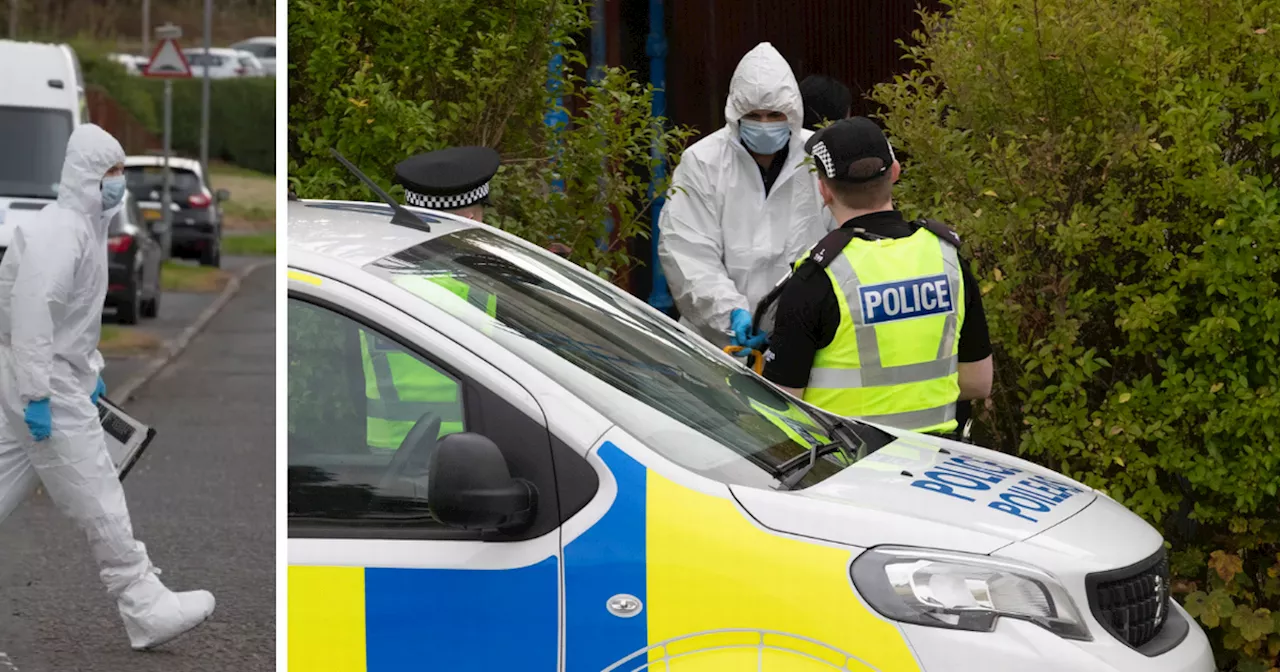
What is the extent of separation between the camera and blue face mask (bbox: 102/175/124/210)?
5.93 metres

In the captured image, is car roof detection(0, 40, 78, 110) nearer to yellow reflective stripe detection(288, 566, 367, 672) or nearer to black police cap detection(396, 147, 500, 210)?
black police cap detection(396, 147, 500, 210)

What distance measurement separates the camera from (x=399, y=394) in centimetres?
316

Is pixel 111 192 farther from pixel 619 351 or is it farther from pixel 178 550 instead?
pixel 619 351

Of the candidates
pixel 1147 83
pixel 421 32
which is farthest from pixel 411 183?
pixel 1147 83

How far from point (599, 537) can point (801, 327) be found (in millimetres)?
1272

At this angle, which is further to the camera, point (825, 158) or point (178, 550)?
point (178, 550)

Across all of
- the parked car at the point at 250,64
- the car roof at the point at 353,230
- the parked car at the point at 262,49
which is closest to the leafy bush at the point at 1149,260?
the car roof at the point at 353,230

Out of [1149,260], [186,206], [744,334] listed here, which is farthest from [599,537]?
[186,206]

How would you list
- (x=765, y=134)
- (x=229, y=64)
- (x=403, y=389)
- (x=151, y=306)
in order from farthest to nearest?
1. (x=229, y=64)
2. (x=151, y=306)
3. (x=765, y=134)
4. (x=403, y=389)

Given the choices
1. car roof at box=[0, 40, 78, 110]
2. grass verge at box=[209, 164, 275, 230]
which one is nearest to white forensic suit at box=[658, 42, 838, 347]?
car roof at box=[0, 40, 78, 110]

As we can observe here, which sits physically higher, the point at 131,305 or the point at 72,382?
the point at 72,382

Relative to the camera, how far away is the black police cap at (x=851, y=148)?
417cm

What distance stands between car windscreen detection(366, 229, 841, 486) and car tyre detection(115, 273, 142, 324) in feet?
42.6

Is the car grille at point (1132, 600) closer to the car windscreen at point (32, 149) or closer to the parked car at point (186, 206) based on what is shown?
the car windscreen at point (32, 149)
